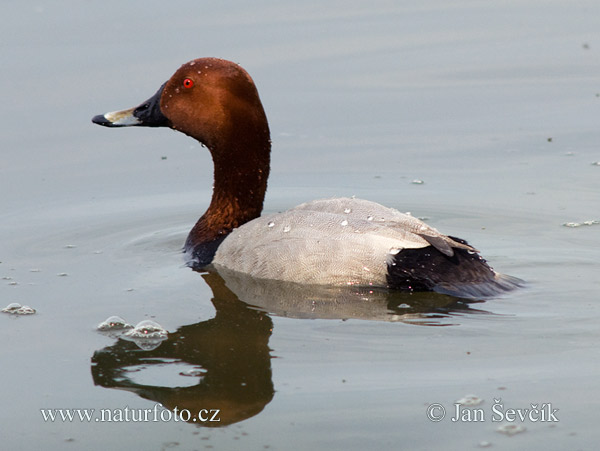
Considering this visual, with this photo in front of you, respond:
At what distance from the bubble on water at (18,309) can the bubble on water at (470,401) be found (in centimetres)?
260

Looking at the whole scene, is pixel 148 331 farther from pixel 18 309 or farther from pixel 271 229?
pixel 271 229

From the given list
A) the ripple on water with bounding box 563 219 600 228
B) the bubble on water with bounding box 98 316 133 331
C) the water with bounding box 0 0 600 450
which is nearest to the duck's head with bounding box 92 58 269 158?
the water with bounding box 0 0 600 450

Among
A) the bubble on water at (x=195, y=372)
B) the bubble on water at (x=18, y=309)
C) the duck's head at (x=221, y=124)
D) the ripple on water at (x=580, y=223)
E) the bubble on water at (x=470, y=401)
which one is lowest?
the bubble on water at (x=18, y=309)

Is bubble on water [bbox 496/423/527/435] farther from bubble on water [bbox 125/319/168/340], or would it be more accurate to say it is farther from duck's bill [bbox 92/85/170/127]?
duck's bill [bbox 92/85/170/127]

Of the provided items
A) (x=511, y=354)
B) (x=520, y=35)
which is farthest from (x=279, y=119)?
(x=511, y=354)

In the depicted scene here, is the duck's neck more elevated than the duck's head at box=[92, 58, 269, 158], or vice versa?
the duck's head at box=[92, 58, 269, 158]

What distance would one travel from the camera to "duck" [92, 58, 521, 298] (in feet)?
18.7

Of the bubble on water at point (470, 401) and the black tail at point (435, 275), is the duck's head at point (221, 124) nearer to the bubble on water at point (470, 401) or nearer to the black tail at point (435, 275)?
the black tail at point (435, 275)

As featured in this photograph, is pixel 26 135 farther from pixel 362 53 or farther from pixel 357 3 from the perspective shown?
pixel 357 3

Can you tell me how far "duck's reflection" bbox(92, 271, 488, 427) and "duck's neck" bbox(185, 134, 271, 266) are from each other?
518 millimetres

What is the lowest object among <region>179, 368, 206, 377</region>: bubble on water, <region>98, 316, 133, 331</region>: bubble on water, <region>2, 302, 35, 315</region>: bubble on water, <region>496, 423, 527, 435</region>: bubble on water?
<region>2, 302, 35, 315</region>: bubble on water

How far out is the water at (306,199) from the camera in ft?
14.2

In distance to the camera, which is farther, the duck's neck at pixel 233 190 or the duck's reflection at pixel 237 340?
the duck's neck at pixel 233 190

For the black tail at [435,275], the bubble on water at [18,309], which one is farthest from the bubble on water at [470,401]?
the bubble on water at [18,309]
